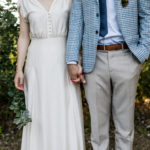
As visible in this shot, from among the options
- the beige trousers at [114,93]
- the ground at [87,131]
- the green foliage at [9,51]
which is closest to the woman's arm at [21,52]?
the green foliage at [9,51]

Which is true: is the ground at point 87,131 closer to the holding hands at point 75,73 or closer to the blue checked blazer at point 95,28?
the holding hands at point 75,73

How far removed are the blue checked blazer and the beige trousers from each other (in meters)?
0.08

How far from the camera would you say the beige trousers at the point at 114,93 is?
2234 mm

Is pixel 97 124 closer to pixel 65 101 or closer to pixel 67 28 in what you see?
pixel 65 101

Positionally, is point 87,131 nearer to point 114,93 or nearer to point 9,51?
point 9,51

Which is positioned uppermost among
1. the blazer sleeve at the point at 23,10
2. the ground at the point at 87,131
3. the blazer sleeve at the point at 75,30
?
the blazer sleeve at the point at 23,10

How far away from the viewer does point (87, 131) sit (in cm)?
402

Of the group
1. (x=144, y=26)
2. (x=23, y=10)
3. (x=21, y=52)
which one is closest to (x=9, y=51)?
(x=21, y=52)

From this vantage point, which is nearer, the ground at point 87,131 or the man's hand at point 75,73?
the man's hand at point 75,73

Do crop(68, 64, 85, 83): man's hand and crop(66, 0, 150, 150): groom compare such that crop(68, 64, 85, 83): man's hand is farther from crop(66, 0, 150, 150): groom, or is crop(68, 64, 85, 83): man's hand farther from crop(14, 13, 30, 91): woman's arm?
crop(14, 13, 30, 91): woman's arm

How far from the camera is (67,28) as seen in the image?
2459mm

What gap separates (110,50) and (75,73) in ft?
1.13

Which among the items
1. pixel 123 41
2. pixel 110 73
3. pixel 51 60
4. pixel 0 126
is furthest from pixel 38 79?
pixel 0 126

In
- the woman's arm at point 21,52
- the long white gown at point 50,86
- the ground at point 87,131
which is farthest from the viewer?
the ground at point 87,131
